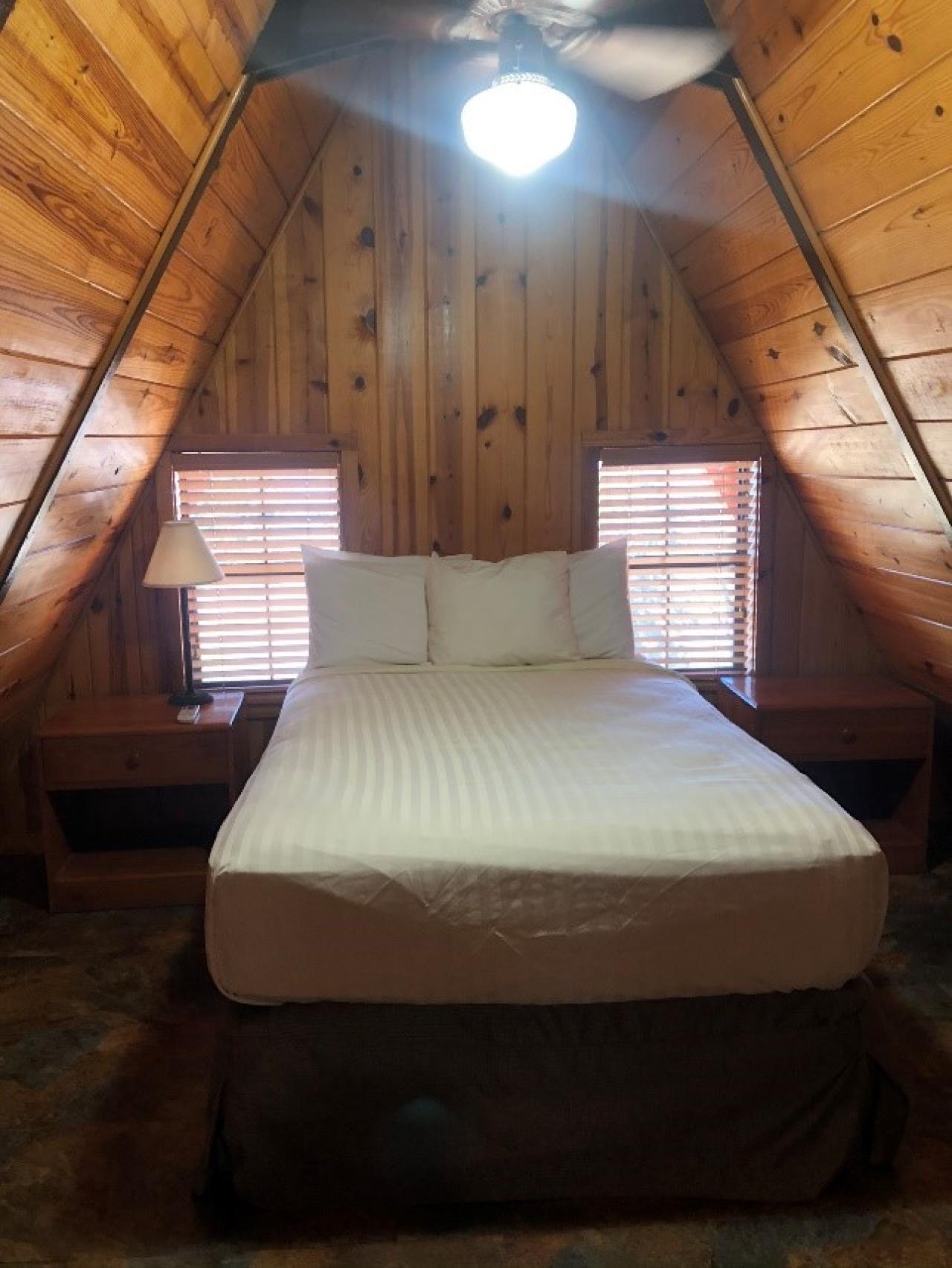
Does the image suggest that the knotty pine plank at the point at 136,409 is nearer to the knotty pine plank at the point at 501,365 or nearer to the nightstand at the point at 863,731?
the knotty pine plank at the point at 501,365

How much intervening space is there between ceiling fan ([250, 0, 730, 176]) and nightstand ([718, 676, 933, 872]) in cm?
190

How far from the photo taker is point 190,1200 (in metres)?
1.86

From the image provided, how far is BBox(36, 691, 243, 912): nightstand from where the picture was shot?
9.74 ft

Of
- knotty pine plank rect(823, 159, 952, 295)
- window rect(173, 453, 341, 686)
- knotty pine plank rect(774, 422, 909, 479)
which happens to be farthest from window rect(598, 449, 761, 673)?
knotty pine plank rect(823, 159, 952, 295)

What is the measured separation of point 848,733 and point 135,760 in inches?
89.4

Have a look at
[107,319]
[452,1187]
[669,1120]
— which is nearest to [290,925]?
[452,1187]

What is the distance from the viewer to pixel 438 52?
3.03 metres

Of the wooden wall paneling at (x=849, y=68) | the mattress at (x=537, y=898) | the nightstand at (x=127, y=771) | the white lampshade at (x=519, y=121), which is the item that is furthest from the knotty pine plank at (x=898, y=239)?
the nightstand at (x=127, y=771)

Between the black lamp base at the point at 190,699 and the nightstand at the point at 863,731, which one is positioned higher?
the black lamp base at the point at 190,699

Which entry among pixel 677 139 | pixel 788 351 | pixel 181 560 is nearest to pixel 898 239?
pixel 788 351

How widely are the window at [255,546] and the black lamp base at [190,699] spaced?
0.25 metres

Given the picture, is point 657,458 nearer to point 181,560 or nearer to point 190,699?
point 181,560

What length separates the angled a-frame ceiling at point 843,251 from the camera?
1754 millimetres

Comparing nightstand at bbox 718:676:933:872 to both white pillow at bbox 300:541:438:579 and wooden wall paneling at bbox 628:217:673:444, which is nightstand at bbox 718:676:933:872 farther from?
white pillow at bbox 300:541:438:579
